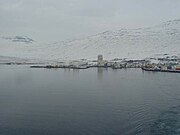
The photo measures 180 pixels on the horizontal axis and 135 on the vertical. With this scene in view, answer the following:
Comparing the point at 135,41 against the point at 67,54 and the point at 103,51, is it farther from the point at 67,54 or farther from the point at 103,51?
the point at 67,54

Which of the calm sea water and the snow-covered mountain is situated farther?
the snow-covered mountain

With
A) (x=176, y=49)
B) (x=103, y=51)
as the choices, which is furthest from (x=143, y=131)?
(x=103, y=51)

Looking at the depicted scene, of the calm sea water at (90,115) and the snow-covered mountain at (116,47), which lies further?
the snow-covered mountain at (116,47)

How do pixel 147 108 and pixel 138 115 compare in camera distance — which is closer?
pixel 138 115

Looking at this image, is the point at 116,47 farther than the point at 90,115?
Yes

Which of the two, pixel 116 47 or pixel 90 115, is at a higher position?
pixel 116 47

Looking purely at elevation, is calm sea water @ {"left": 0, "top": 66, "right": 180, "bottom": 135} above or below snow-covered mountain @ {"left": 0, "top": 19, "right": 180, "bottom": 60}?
below

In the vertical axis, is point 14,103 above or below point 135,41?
below

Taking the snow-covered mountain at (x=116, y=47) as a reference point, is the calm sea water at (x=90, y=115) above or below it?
below
